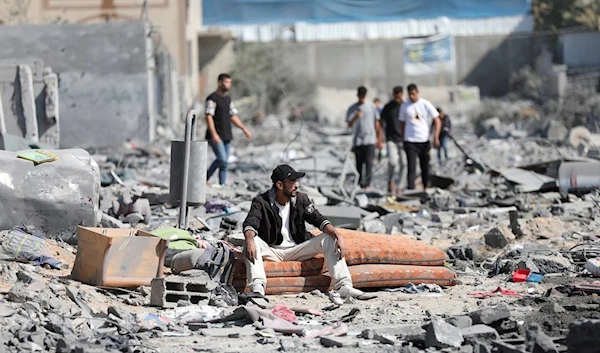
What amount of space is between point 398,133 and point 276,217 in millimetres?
7970

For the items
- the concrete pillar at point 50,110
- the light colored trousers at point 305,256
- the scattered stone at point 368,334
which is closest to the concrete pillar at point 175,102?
the concrete pillar at point 50,110

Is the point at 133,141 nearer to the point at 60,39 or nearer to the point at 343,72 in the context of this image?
the point at 60,39

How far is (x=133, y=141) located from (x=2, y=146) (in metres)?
7.73

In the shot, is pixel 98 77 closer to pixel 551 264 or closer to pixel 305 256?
pixel 305 256

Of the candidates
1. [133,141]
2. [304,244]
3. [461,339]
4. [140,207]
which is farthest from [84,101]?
[461,339]

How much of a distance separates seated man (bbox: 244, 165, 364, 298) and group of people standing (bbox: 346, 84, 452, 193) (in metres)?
6.49

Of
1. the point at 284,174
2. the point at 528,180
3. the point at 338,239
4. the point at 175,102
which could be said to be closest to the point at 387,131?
the point at 528,180

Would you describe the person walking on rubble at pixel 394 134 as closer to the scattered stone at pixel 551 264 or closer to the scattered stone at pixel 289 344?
the scattered stone at pixel 551 264

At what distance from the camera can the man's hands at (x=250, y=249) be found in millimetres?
8648

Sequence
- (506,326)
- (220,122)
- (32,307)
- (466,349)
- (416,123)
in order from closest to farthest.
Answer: (466,349), (506,326), (32,307), (220,122), (416,123)

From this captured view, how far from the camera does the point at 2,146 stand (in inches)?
561

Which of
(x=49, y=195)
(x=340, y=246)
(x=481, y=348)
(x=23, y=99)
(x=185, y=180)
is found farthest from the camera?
(x=23, y=99)

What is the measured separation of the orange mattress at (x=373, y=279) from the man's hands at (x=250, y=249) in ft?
0.94

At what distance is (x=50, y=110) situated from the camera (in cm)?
1844
